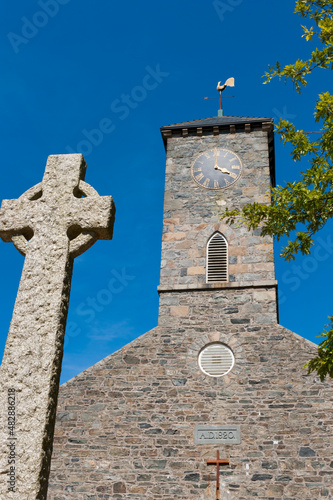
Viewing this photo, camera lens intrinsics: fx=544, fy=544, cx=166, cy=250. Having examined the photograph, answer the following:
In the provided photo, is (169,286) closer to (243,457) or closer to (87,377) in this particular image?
(87,377)

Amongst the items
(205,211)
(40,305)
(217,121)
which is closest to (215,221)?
(205,211)

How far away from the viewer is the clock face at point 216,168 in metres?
16.4

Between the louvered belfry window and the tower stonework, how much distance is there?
56 millimetres

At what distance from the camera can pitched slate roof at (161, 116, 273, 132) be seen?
17266 millimetres

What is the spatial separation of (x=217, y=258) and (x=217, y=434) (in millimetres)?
4851

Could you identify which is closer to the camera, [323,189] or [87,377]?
[323,189]

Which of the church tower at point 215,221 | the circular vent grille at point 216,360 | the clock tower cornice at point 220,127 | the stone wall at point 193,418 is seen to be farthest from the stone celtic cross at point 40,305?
the clock tower cornice at point 220,127

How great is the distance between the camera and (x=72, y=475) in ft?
39.1

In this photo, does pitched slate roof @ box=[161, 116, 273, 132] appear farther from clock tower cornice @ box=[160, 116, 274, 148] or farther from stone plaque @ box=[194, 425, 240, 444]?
stone plaque @ box=[194, 425, 240, 444]

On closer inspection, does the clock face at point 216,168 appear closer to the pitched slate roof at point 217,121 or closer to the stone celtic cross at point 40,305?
the pitched slate roof at point 217,121

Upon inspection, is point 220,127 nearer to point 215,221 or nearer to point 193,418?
point 215,221

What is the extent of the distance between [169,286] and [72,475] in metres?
5.29

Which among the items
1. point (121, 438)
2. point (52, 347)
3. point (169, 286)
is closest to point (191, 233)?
point (169, 286)

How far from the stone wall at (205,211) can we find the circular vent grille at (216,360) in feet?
→ 6.52
